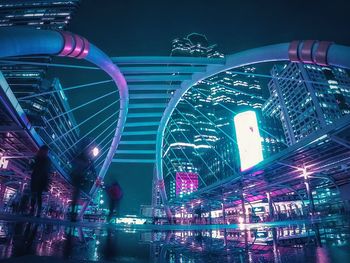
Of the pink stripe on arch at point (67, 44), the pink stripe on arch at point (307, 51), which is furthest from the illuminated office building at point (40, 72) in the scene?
the pink stripe on arch at point (307, 51)

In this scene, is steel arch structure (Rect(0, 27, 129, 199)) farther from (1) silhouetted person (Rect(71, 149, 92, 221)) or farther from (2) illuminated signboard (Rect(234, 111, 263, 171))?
(2) illuminated signboard (Rect(234, 111, 263, 171))

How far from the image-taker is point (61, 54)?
9594 millimetres

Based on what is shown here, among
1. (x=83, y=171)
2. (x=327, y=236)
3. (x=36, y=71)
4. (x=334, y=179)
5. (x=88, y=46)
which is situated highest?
(x=36, y=71)

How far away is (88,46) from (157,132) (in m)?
17.6

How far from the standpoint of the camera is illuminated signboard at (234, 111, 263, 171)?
105 ft

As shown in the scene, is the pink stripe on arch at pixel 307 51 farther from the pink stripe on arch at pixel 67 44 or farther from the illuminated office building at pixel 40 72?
the illuminated office building at pixel 40 72

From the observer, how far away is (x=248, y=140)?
33844 mm

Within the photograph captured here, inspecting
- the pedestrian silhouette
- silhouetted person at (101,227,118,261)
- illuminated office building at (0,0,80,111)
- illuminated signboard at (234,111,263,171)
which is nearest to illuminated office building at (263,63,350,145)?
illuminated signboard at (234,111,263,171)

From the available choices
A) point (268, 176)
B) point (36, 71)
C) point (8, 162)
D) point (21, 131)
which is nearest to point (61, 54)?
point (21, 131)

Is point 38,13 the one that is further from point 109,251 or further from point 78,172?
point 109,251

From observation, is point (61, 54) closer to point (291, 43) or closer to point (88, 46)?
point (88, 46)

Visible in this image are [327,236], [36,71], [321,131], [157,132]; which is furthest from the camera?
[36,71]

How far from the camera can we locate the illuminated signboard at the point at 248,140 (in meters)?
31.9

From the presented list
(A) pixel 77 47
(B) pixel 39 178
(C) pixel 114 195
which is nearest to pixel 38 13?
(A) pixel 77 47
